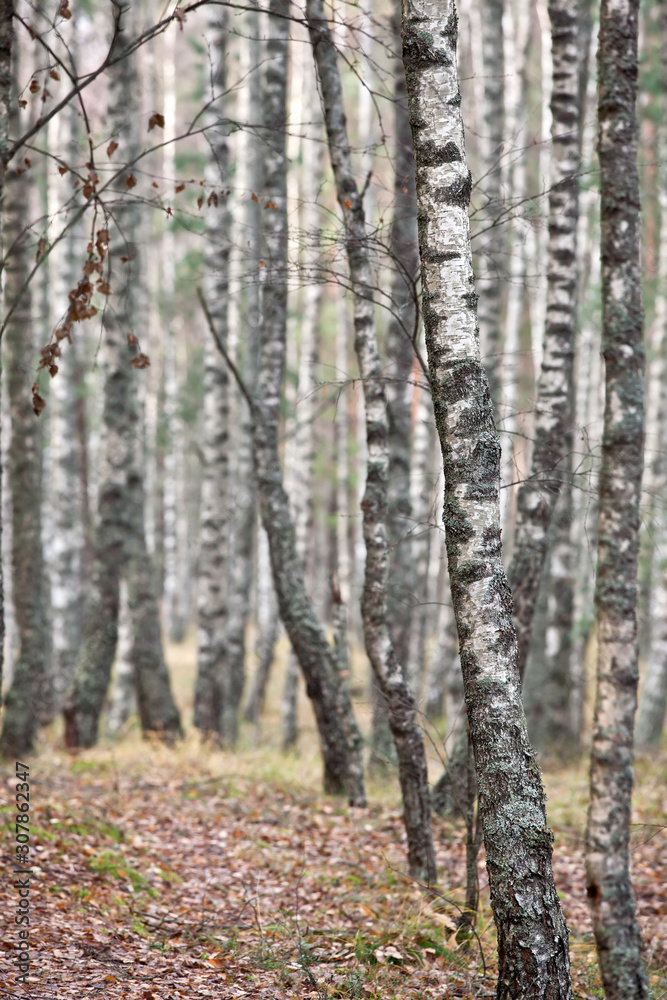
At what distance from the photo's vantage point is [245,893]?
5.52 metres

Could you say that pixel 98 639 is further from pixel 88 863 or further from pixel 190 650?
pixel 190 650

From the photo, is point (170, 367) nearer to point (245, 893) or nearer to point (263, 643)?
point (263, 643)

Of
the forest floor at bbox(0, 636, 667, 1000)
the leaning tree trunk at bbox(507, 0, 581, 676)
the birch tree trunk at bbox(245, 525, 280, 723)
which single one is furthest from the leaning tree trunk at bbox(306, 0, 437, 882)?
the birch tree trunk at bbox(245, 525, 280, 723)

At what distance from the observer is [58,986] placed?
402 centimetres

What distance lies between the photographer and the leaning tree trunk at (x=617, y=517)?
3846 mm

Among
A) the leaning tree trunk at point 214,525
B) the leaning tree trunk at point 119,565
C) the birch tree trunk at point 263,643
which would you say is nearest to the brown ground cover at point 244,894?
the leaning tree trunk at point 119,565

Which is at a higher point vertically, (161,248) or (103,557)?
(161,248)

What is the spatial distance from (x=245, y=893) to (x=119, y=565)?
19.4 feet

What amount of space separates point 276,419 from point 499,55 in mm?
7178

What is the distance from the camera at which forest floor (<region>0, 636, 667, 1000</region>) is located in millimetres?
4352

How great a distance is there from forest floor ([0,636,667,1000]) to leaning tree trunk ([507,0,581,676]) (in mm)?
2018

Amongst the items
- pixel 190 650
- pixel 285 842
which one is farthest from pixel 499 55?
pixel 190 650

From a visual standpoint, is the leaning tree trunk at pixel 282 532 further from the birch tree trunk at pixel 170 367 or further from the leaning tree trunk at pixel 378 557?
the birch tree trunk at pixel 170 367

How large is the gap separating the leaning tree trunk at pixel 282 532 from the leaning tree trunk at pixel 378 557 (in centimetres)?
198
